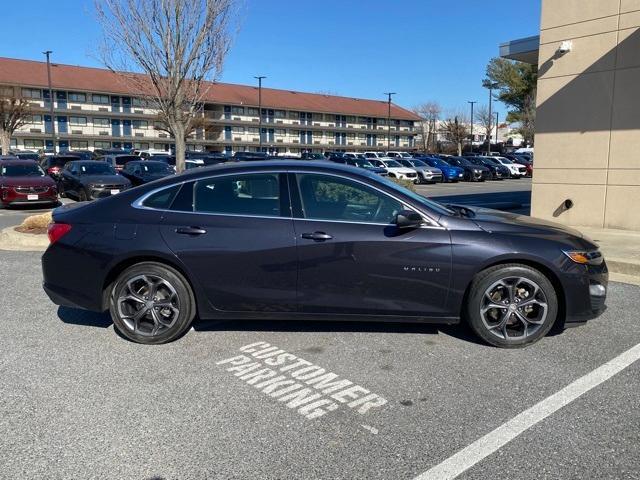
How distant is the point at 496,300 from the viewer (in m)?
4.37

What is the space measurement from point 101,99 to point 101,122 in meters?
2.53

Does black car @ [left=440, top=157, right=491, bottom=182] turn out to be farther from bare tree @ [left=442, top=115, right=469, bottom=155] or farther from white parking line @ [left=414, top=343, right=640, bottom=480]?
bare tree @ [left=442, top=115, right=469, bottom=155]

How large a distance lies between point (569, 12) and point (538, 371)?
8907 mm

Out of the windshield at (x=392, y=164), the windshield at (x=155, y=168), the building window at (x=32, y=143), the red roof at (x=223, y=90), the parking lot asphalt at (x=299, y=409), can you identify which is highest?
the red roof at (x=223, y=90)

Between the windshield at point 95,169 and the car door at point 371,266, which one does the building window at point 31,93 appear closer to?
the windshield at point 95,169

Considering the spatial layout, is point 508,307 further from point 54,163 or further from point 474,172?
point 474,172

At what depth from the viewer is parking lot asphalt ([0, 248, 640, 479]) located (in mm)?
2793

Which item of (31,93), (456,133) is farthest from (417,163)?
(456,133)

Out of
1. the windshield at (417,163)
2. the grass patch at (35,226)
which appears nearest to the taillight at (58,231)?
the grass patch at (35,226)

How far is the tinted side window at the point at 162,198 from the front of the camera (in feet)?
15.0

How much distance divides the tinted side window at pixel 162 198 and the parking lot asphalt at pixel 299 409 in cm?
119

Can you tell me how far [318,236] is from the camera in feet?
14.1

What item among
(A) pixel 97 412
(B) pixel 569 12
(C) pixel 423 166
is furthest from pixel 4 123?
(A) pixel 97 412

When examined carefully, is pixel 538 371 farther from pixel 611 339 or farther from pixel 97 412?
pixel 97 412
